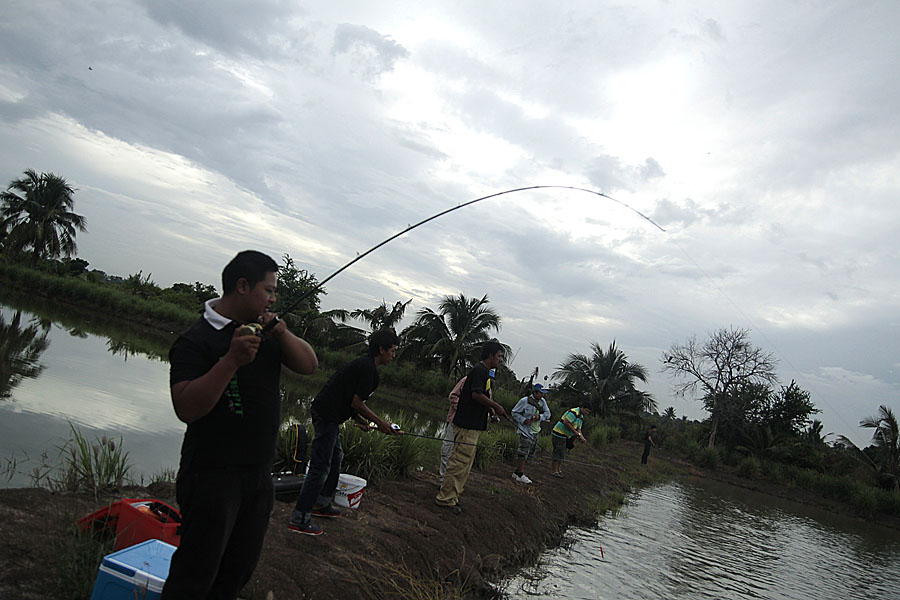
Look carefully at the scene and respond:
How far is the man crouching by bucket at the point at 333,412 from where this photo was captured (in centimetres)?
479

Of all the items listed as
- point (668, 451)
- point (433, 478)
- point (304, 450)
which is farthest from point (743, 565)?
point (668, 451)

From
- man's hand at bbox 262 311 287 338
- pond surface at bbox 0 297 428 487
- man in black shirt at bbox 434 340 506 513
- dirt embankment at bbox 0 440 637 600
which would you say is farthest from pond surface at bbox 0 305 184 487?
man's hand at bbox 262 311 287 338

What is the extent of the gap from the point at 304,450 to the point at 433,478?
2700 mm

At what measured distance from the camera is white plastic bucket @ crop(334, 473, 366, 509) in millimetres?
5621

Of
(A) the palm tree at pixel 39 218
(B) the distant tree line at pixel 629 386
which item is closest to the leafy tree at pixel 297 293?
(B) the distant tree line at pixel 629 386

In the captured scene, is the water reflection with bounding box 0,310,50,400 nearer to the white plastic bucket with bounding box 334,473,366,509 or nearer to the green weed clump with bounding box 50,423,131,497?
the green weed clump with bounding box 50,423,131,497

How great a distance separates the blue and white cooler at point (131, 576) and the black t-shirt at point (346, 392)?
2095 millimetres

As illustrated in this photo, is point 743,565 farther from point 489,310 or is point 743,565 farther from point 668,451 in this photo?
point 668,451

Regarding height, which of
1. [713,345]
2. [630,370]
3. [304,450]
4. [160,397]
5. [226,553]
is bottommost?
[160,397]

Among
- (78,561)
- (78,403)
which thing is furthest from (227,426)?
(78,403)

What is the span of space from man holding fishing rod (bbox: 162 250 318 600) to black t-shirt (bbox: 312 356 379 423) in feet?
7.94

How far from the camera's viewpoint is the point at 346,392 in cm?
491

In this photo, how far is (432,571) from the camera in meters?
5.27

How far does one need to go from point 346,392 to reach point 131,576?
7.96 feet
